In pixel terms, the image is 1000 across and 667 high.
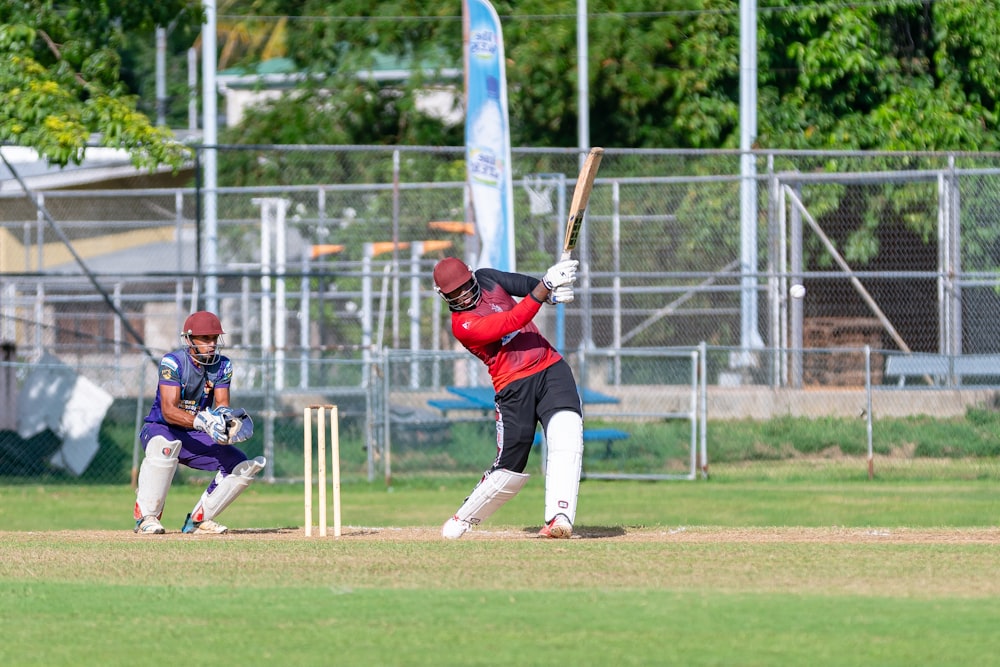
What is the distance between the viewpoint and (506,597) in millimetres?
7641

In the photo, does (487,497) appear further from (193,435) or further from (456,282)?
(193,435)

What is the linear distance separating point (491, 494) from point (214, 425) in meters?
1.98

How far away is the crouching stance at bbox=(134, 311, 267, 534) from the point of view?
434 inches

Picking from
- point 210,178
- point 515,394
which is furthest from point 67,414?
point 515,394

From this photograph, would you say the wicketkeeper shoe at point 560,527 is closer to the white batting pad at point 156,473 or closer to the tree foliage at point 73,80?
the white batting pad at point 156,473

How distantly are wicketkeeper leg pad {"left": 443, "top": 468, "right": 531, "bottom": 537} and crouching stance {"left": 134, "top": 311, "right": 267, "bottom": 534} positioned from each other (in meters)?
1.59

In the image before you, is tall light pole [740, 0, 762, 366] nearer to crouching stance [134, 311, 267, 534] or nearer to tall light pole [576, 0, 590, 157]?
tall light pole [576, 0, 590, 157]

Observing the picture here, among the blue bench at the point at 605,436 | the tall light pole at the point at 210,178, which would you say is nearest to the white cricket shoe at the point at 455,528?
the blue bench at the point at 605,436

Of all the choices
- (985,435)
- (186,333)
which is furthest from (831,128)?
(186,333)

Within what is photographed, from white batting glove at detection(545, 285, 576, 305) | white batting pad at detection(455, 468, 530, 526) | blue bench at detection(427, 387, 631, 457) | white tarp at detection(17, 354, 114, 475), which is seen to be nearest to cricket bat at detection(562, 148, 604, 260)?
white batting glove at detection(545, 285, 576, 305)

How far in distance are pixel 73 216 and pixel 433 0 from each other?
8.05 m

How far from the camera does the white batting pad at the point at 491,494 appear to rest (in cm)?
1005

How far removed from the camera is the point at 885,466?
18.2 metres

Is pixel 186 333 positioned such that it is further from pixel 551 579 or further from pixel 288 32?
pixel 288 32
